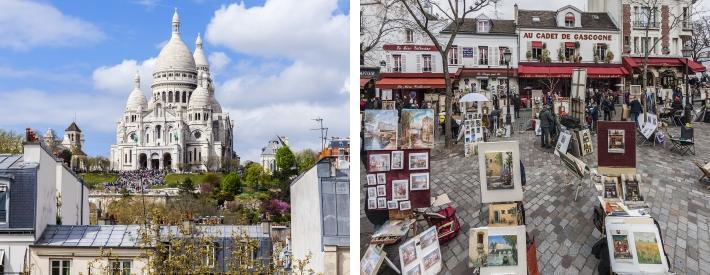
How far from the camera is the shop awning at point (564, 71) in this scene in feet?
11.2

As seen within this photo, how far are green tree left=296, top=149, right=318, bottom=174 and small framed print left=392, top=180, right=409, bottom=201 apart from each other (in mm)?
→ 1898

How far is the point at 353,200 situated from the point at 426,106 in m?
0.55

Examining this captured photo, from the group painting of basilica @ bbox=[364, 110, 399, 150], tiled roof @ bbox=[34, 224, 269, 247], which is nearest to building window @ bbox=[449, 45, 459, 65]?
painting of basilica @ bbox=[364, 110, 399, 150]

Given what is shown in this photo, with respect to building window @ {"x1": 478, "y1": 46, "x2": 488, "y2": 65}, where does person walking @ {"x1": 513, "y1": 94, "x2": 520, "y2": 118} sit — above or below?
below

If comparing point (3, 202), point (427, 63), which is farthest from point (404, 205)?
point (3, 202)

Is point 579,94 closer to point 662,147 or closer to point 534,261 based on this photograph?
point 662,147

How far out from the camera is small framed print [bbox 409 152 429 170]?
3.41 metres

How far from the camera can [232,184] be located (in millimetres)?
6078

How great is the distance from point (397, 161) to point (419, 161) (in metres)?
0.10

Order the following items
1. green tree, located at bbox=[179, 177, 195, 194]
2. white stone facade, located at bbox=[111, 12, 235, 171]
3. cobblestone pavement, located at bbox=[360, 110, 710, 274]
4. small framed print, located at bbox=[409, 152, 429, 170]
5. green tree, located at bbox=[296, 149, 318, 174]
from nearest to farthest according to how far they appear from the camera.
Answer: cobblestone pavement, located at bbox=[360, 110, 710, 274] → small framed print, located at bbox=[409, 152, 429, 170] → green tree, located at bbox=[296, 149, 318, 174] → white stone facade, located at bbox=[111, 12, 235, 171] → green tree, located at bbox=[179, 177, 195, 194]

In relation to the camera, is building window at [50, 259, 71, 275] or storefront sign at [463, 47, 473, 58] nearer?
storefront sign at [463, 47, 473, 58]

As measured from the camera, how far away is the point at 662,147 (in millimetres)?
3273

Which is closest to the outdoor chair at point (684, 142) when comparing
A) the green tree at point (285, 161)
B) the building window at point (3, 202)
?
the green tree at point (285, 161)

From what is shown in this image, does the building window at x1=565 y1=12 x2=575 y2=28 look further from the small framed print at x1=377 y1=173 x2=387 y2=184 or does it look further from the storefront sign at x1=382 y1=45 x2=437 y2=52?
the small framed print at x1=377 y1=173 x2=387 y2=184
